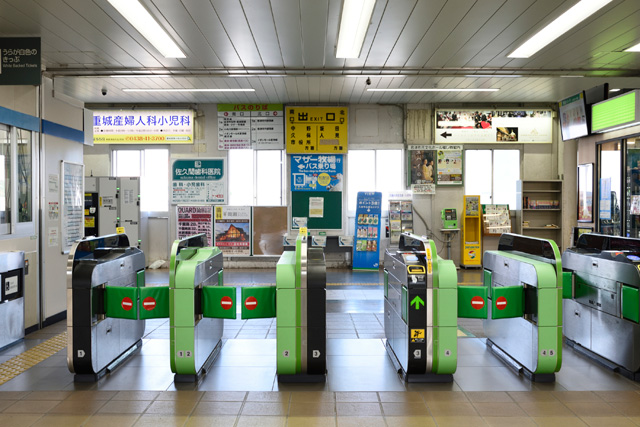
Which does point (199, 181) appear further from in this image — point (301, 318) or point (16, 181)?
point (301, 318)

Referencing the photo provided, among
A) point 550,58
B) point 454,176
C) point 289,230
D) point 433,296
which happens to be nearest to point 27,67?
point 433,296

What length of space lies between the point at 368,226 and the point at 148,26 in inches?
227

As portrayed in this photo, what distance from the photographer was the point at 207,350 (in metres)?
4.12

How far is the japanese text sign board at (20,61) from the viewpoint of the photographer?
4711 millimetres

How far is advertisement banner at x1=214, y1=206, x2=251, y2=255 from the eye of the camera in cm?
966

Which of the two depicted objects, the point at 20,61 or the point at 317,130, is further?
the point at 317,130

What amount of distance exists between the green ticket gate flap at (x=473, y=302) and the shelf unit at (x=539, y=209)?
21.1 feet

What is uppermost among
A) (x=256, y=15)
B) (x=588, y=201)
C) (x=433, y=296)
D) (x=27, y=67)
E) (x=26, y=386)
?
(x=256, y=15)

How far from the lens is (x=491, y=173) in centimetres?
994

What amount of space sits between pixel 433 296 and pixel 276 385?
1.45 meters

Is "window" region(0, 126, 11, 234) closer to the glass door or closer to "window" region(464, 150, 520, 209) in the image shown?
"window" region(464, 150, 520, 209)

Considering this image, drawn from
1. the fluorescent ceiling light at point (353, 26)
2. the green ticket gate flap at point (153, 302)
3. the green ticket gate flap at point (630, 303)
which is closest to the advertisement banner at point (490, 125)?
the fluorescent ceiling light at point (353, 26)

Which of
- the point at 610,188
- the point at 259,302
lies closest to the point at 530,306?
the point at 259,302

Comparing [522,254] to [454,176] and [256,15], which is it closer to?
[256,15]
